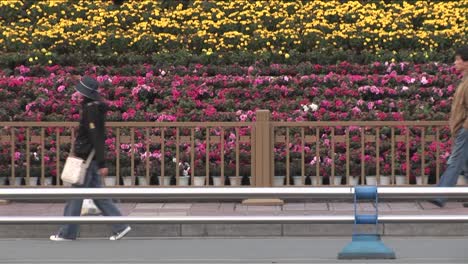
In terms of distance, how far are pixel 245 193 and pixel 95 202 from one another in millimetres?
3279

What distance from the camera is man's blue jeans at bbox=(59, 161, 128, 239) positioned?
11547mm

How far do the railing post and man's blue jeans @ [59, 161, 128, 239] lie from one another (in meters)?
3.05

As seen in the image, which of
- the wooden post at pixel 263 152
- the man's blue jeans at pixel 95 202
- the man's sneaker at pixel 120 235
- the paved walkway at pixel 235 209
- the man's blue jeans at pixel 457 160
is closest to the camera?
the man's blue jeans at pixel 95 202

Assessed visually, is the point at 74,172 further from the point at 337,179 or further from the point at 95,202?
the point at 337,179

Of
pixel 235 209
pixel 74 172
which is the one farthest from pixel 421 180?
pixel 74 172

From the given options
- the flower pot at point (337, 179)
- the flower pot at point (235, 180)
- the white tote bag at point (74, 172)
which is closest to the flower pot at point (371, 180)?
the flower pot at point (337, 179)

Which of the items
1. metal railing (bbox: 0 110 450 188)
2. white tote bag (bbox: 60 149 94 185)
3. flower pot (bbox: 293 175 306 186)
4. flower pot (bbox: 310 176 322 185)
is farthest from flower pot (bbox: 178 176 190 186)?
white tote bag (bbox: 60 149 94 185)

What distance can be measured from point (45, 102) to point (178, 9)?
16.5 ft

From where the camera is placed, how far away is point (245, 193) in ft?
28.6

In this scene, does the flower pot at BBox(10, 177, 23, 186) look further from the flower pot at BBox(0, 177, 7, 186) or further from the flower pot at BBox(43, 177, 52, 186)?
the flower pot at BBox(43, 177, 52, 186)

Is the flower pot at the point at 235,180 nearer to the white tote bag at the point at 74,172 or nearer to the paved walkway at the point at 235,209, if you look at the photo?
the paved walkway at the point at 235,209

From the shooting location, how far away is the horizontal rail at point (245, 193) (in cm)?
873

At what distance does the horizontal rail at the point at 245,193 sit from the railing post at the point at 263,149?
18.8 feet

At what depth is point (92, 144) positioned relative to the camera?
1177 cm
